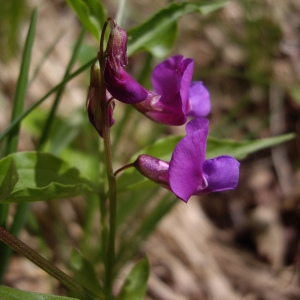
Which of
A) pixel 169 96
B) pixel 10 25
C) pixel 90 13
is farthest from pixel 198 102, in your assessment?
pixel 10 25

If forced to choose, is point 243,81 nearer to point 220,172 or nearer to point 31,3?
point 31,3

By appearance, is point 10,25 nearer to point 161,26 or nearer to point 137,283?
point 161,26

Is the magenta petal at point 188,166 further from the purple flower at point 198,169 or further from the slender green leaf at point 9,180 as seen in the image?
the slender green leaf at point 9,180

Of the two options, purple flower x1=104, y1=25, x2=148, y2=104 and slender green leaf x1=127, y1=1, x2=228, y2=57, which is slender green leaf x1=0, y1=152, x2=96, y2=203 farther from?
slender green leaf x1=127, y1=1, x2=228, y2=57

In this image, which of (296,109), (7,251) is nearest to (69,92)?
→ (296,109)

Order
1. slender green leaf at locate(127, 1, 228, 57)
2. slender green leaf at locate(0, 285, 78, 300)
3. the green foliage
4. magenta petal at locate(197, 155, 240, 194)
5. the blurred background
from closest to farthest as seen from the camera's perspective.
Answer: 1. slender green leaf at locate(0, 285, 78, 300)
2. magenta petal at locate(197, 155, 240, 194)
3. slender green leaf at locate(127, 1, 228, 57)
4. the blurred background
5. the green foliage

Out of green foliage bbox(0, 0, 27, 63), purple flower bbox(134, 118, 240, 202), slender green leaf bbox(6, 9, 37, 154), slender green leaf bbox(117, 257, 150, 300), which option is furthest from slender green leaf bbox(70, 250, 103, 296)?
green foliage bbox(0, 0, 27, 63)

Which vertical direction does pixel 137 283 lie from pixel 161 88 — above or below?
below
